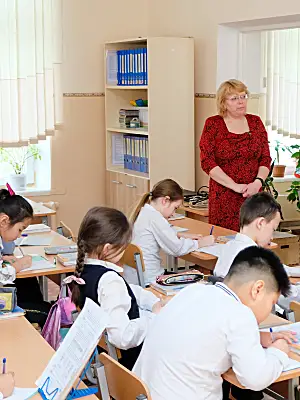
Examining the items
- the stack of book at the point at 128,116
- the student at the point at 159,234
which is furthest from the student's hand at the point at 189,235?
the stack of book at the point at 128,116

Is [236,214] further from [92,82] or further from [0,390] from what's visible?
[0,390]

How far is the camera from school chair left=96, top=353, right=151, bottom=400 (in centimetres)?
220

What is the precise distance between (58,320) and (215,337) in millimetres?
1143

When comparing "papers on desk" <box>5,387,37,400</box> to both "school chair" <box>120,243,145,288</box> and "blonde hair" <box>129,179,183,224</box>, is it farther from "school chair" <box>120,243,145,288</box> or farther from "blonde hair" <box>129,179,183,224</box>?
"blonde hair" <box>129,179,183,224</box>

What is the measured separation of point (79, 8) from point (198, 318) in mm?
5453

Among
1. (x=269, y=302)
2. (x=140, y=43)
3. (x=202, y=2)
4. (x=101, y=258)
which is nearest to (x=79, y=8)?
(x=140, y=43)

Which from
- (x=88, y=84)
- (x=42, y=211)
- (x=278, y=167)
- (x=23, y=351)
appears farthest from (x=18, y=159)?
(x=23, y=351)

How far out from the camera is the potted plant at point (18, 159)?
7.06 m

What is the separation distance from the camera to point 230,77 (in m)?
6.24

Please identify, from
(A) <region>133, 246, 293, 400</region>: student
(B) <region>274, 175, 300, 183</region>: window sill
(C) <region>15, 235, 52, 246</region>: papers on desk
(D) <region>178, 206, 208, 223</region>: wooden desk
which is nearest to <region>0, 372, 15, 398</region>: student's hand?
(A) <region>133, 246, 293, 400</region>: student

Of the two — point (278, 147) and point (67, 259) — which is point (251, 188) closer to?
point (67, 259)

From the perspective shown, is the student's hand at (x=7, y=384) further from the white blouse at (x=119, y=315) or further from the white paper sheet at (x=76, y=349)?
the white blouse at (x=119, y=315)

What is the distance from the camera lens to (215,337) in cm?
228

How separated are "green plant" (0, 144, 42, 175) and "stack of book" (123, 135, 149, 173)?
0.95 meters
